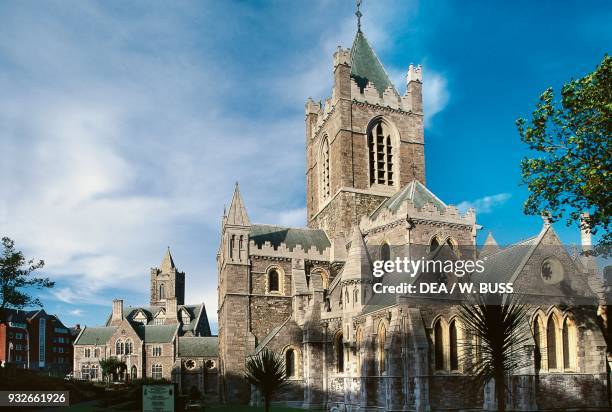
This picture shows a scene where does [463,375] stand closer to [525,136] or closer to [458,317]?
[458,317]

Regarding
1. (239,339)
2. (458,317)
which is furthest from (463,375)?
(239,339)

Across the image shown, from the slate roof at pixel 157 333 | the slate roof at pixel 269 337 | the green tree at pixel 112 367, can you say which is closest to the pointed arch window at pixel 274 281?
the slate roof at pixel 269 337

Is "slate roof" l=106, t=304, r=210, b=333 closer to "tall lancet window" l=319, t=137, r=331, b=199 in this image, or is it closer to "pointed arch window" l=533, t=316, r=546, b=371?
"tall lancet window" l=319, t=137, r=331, b=199

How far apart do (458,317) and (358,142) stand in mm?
20791

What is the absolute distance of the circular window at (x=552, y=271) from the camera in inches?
1101

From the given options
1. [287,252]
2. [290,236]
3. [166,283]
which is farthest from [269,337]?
[166,283]

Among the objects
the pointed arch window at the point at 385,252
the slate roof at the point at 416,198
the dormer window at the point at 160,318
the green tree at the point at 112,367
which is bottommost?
the green tree at the point at 112,367

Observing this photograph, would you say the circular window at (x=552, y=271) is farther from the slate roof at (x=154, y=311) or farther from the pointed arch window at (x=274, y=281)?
the slate roof at (x=154, y=311)

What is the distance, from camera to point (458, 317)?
27.1 metres

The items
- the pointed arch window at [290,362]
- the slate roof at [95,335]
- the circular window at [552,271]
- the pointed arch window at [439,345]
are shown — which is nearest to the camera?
the pointed arch window at [439,345]

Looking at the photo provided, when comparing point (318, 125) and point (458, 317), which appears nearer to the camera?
point (458, 317)

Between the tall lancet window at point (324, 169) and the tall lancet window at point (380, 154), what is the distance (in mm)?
4310

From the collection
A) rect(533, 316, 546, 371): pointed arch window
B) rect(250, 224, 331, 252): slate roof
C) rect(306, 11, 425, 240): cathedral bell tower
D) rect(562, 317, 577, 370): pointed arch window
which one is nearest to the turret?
rect(250, 224, 331, 252): slate roof

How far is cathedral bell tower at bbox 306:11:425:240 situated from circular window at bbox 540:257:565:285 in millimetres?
16479
